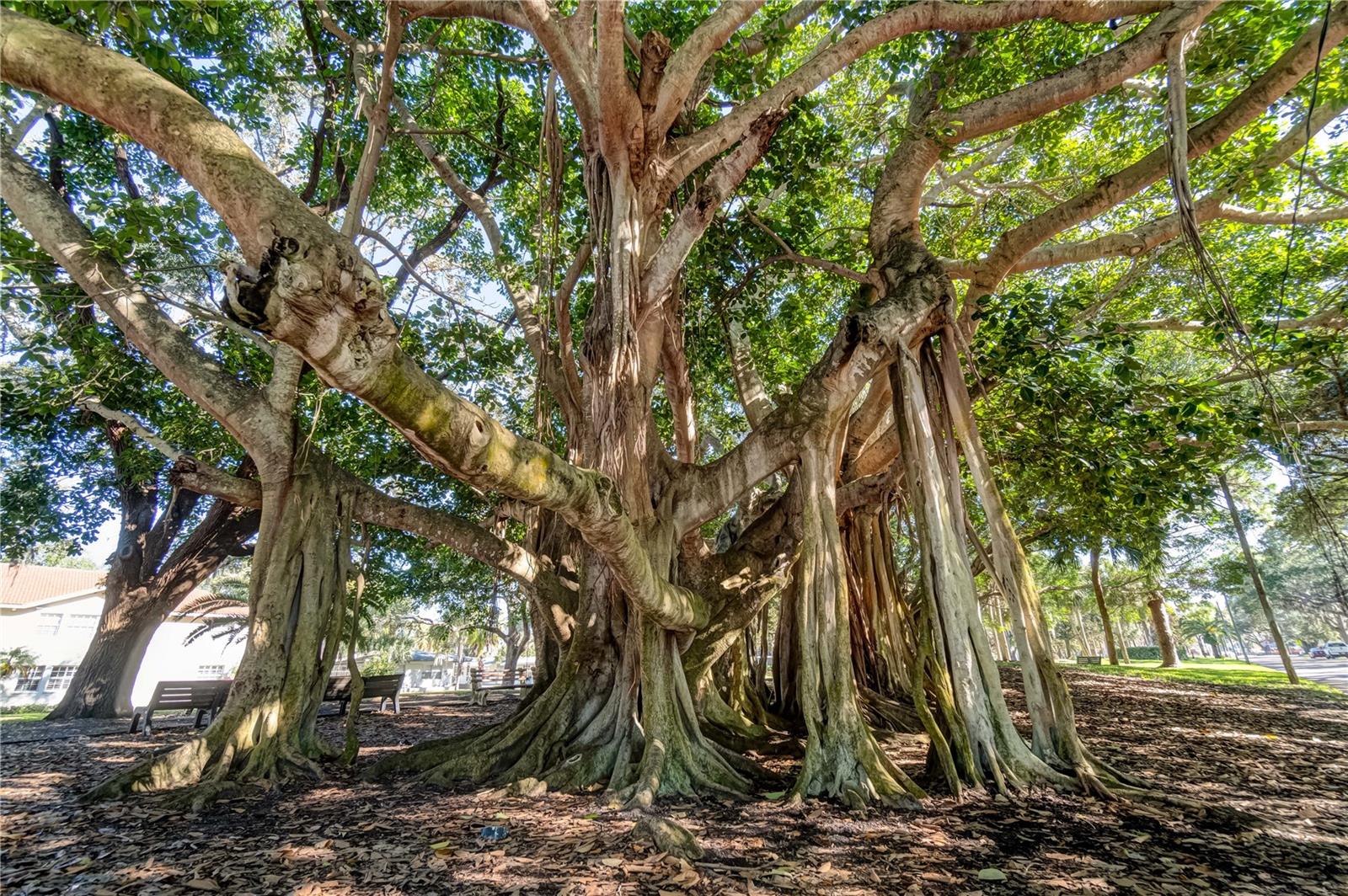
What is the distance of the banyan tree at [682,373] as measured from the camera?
3.23 metres

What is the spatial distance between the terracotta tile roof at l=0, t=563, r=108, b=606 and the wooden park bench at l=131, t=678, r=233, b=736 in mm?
18907

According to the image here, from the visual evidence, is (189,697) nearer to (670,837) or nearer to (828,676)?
(670,837)

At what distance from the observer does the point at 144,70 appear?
2391mm

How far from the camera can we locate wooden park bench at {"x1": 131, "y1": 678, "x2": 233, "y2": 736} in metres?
7.32

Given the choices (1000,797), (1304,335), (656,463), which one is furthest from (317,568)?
(1304,335)

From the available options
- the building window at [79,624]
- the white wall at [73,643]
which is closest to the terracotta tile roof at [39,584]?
the white wall at [73,643]

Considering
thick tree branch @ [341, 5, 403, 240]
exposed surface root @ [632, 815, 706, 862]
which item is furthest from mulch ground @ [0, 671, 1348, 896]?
thick tree branch @ [341, 5, 403, 240]

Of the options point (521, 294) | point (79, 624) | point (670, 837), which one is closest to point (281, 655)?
point (670, 837)

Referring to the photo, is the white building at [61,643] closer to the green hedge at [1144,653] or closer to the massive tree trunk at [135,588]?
the massive tree trunk at [135,588]

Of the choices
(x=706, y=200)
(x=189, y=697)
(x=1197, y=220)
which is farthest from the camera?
(x=189, y=697)

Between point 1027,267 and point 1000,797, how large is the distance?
4.39 meters

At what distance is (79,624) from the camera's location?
2105 centimetres

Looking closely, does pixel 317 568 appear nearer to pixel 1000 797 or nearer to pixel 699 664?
pixel 699 664

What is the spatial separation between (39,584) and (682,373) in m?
32.6
